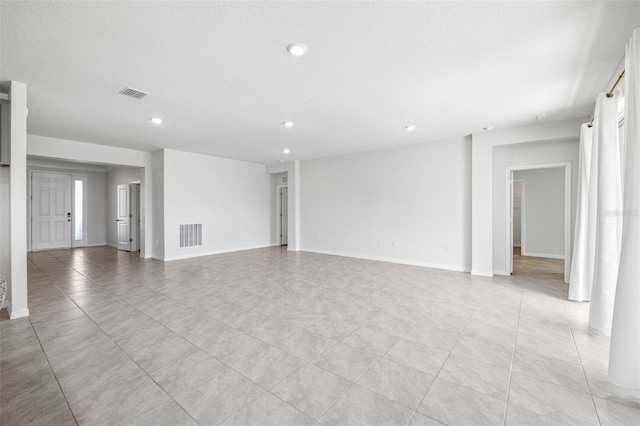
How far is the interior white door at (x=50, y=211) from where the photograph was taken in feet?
26.8

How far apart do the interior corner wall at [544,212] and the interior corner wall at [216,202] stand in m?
7.68

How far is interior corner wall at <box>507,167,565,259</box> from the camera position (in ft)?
23.7

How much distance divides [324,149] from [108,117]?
4.25 metres

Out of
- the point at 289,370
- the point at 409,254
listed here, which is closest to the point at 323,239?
the point at 409,254

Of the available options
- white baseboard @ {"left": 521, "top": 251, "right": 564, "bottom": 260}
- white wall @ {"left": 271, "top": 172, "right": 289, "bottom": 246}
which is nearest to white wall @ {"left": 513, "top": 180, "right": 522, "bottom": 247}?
white baseboard @ {"left": 521, "top": 251, "right": 564, "bottom": 260}

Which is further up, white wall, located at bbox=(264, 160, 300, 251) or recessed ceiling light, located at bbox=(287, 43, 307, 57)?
recessed ceiling light, located at bbox=(287, 43, 307, 57)

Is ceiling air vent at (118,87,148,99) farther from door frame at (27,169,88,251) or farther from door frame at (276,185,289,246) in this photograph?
door frame at (27,169,88,251)

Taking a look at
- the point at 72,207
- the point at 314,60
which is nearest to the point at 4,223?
the point at 314,60

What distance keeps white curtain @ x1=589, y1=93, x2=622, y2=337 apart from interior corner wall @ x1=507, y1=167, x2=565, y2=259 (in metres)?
5.28

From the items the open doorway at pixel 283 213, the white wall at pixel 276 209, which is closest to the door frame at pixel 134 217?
the white wall at pixel 276 209

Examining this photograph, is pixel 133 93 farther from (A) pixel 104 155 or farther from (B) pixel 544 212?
(B) pixel 544 212

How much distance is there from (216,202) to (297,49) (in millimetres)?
6149

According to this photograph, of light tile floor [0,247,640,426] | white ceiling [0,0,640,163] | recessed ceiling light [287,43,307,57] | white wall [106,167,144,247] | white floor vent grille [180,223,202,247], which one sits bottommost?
light tile floor [0,247,640,426]

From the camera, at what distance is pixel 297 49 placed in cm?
244
